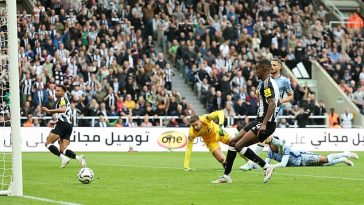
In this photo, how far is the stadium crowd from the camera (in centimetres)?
3756

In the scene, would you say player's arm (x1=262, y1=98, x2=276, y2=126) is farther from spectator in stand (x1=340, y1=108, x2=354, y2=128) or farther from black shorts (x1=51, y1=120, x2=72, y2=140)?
spectator in stand (x1=340, y1=108, x2=354, y2=128)

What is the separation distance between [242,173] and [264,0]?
28032 millimetres

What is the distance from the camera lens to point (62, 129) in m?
23.8

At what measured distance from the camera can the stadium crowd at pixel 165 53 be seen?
1479 inches

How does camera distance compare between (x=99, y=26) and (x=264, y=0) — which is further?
(x=264, y=0)

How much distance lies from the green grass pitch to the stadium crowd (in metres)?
14.9

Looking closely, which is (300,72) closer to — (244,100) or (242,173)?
(244,100)

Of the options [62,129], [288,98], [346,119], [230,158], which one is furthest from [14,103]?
[346,119]

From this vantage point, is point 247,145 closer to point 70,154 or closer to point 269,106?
point 269,106

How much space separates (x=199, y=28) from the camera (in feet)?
144

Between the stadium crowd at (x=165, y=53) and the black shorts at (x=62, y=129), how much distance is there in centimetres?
1151

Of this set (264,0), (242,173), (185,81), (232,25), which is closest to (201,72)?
(185,81)

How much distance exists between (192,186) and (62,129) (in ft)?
27.4

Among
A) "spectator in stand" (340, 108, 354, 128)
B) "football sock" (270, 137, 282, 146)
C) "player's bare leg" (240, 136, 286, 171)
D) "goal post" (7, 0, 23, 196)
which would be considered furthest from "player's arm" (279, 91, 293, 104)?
"spectator in stand" (340, 108, 354, 128)
